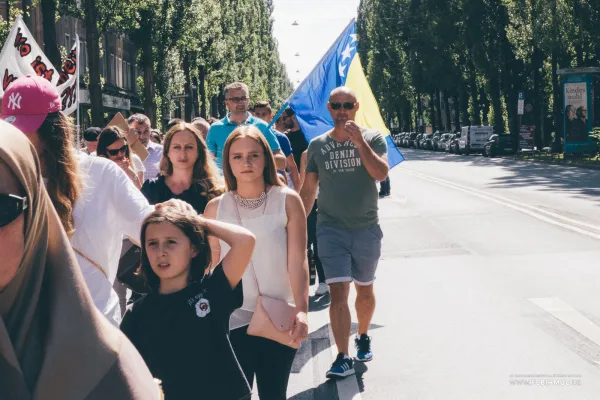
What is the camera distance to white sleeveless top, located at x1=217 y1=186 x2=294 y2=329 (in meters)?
4.66

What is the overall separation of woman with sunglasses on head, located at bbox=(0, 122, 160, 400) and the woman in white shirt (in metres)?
3.08

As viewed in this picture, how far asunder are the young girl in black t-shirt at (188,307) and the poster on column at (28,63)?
358 inches

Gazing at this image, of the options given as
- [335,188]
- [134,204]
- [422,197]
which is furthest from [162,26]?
[134,204]

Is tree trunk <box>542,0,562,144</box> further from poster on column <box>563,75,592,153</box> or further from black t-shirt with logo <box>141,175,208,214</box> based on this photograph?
black t-shirt with logo <box>141,175,208,214</box>

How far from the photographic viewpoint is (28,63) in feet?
41.5

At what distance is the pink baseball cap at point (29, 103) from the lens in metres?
3.01

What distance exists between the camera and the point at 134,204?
11.9 feet

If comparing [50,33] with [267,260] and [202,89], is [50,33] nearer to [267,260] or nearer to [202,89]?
[267,260]

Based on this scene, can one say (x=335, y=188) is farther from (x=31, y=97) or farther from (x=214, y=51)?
(x=214, y=51)

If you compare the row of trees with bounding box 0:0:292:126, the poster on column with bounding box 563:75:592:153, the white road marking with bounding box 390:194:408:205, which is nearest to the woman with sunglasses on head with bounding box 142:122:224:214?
the white road marking with bounding box 390:194:408:205

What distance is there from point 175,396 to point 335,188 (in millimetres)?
3362

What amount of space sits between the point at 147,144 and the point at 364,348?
398 cm

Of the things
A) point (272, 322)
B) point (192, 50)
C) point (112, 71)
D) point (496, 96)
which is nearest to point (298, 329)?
point (272, 322)

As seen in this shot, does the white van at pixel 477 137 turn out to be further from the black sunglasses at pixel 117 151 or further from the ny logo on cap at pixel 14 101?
the ny logo on cap at pixel 14 101
